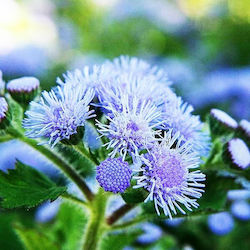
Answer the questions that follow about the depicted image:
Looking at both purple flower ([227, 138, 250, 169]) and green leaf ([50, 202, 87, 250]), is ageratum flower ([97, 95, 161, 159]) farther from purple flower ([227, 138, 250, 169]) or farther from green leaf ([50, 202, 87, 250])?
green leaf ([50, 202, 87, 250])

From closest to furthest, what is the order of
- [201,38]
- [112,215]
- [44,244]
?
[112,215] → [44,244] → [201,38]

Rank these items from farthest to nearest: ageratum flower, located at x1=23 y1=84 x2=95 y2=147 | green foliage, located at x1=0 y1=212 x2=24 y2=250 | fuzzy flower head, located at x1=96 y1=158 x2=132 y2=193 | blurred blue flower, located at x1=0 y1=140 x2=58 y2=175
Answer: blurred blue flower, located at x1=0 y1=140 x2=58 y2=175, green foliage, located at x1=0 y1=212 x2=24 y2=250, ageratum flower, located at x1=23 y1=84 x2=95 y2=147, fuzzy flower head, located at x1=96 y1=158 x2=132 y2=193

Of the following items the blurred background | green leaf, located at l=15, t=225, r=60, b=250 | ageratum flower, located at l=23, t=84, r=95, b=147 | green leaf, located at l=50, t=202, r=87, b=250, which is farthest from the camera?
the blurred background

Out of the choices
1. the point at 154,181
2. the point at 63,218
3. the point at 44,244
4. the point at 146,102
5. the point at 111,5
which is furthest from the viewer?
the point at 111,5

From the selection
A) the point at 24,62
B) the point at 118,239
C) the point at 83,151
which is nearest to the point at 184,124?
the point at 83,151

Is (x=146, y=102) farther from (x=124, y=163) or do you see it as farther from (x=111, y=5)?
(x=111, y=5)

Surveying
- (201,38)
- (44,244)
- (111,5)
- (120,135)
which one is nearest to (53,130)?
(120,135)

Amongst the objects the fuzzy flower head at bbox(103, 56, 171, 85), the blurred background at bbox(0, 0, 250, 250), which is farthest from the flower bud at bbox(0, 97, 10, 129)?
the blurred background at bbox(0, 0, 250, 250)

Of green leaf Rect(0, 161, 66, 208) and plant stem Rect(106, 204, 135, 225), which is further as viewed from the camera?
plant stem Rect(106, 204, 135, 225)
